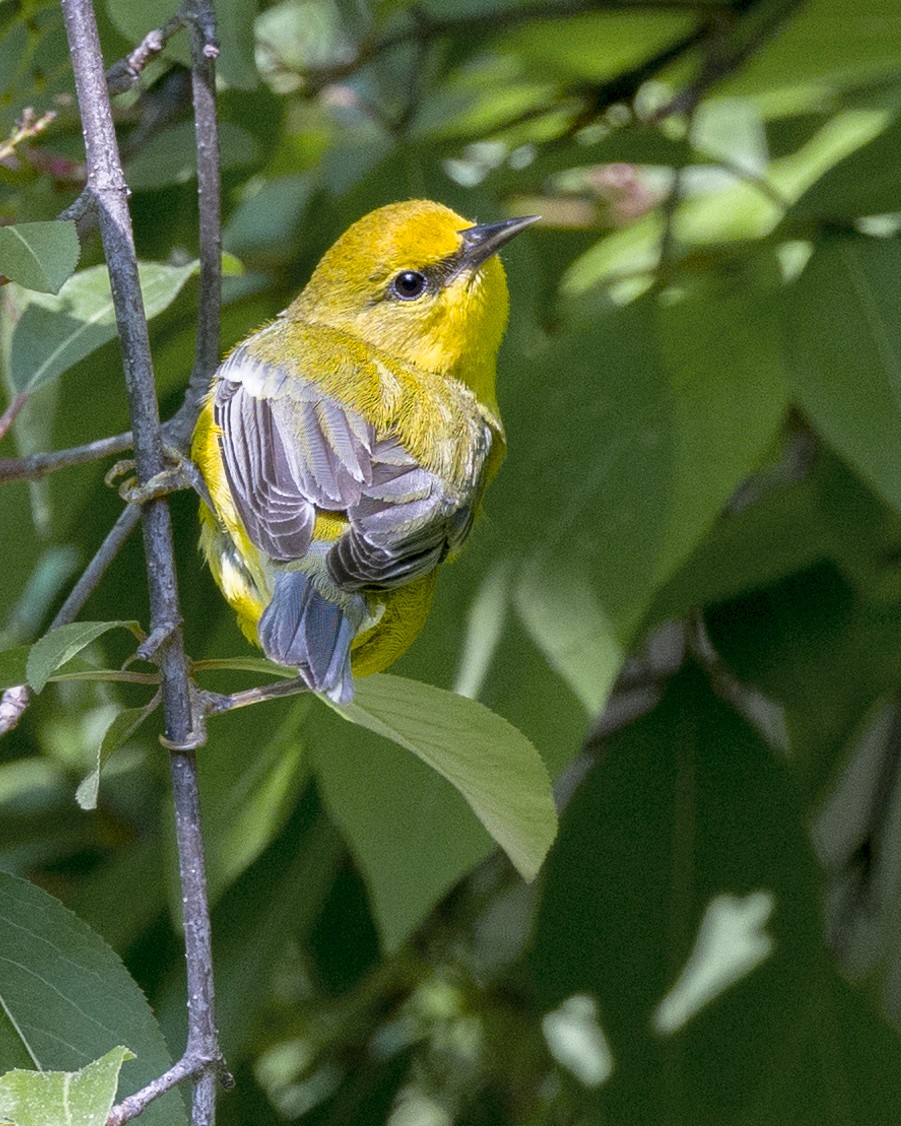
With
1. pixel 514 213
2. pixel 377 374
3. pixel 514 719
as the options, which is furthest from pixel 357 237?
pixel 514 719

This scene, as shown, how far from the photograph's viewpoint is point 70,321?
2.24 m

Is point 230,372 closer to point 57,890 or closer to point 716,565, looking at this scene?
point 716,565

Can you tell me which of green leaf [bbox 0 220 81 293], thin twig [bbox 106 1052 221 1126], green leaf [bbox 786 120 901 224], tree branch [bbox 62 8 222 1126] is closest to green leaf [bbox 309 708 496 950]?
tree branch [bbox 62 8 222 1126]

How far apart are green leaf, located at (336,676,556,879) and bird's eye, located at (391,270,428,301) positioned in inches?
52.6

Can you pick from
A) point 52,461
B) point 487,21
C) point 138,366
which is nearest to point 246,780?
point 52,461

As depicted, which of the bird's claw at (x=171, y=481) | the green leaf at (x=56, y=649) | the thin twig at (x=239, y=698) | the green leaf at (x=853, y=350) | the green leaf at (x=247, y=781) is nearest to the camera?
the green leaf at (x=56, y=649)

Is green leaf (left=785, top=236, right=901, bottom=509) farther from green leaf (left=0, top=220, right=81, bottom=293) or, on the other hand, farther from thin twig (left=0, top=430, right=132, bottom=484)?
green leaf (left=0, top=220, right=81, bottom=293)

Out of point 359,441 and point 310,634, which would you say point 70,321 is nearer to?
point 359,441

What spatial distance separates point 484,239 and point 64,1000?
1.57 m

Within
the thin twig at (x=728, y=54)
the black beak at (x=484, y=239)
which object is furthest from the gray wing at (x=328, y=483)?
the thin twig at (x=728, y=54)

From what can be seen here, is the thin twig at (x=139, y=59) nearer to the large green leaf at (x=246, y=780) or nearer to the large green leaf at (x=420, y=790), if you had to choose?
the large green leaf at (x=420, y=790)

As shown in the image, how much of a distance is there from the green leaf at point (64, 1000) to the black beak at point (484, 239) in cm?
144

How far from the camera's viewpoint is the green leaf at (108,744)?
1.56m

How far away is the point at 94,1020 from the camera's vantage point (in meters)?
1.73
